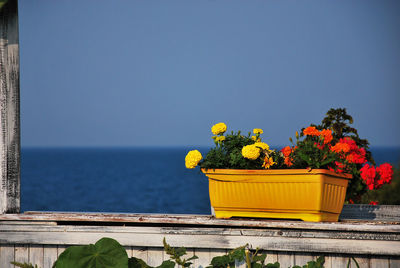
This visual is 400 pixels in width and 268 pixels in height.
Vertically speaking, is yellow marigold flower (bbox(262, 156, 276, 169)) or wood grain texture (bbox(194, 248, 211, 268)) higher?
yellow marigold flower (bbox(262, 156, 276, 169))

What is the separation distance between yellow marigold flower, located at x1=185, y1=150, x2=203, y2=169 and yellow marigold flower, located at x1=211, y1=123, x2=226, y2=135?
0.70 ft

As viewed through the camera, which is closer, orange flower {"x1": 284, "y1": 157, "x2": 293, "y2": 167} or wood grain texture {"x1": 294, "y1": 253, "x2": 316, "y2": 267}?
wood grain texture {"x1": 294, "y1": 253, "x2": 316, "y2": 267}

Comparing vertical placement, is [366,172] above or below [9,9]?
below

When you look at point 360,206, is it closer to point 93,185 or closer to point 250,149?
point 250,149

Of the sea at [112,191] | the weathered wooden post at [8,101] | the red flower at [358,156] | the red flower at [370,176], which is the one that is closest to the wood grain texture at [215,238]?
the weathered wooden post at [8,101]

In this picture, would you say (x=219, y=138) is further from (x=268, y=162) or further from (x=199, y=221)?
(x=199, y=221)

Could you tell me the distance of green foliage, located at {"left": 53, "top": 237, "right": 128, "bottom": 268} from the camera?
204 cm

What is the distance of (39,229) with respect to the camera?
2643 mm

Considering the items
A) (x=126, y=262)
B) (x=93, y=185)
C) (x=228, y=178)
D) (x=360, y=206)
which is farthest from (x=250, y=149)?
(x=93, y=185)

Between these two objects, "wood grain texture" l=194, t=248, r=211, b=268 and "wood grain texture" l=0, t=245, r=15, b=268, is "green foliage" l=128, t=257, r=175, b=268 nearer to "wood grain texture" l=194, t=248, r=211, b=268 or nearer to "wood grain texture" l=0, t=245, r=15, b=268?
"wood grain texture" l=194, t=248, r=211, b=268

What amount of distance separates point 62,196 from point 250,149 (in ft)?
151

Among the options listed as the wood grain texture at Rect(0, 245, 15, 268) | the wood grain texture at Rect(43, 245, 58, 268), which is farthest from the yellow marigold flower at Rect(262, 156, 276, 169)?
the wood grain texture at Rect(0, 245, 15, 268)

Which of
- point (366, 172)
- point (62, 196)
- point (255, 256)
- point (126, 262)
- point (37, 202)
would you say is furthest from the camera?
point (62, 196)

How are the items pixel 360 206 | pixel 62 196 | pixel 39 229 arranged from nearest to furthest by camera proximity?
pixel 39 229 < pixel 360 206 < pixel 62 196
